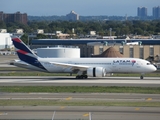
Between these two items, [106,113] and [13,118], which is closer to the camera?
[13,118]

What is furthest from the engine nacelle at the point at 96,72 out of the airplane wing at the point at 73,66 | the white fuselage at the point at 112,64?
the white fuselage at the point at 112,64

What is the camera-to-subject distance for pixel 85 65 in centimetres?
6034

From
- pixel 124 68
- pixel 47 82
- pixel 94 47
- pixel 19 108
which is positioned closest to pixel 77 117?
pixel 19 108

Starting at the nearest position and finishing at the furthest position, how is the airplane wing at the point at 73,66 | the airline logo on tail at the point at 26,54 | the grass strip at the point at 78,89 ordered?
the grass strip at the point at 78,89 < the airplane wing at the point at 73,66 < the airline logo on tail at the point at 26,54

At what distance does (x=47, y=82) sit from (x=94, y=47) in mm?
61903

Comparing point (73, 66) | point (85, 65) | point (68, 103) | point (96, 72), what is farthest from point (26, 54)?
point (68, 103)

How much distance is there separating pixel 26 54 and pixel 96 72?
1004 centimetres

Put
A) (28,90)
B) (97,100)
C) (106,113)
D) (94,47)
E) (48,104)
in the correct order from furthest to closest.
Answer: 1. (94,47)
2. (28,90)
3. (97,100)
4. (48,104)
5. (106,113)

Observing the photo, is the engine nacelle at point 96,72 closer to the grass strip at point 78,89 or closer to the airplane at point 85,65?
the airplane at point 85,65

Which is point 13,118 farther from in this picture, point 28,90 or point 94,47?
point 94,47

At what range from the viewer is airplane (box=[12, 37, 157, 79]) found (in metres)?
58.6

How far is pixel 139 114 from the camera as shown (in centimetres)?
2998

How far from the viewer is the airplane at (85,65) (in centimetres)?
5862

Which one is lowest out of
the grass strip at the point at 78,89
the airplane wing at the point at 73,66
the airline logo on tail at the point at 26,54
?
the grass strip at the point at 78,89
